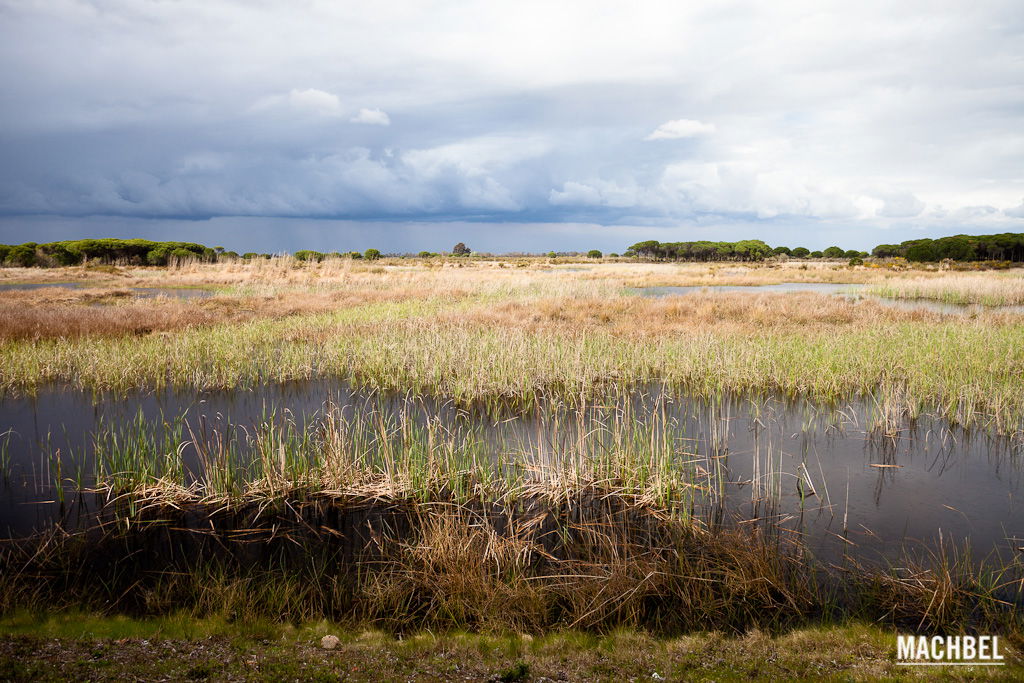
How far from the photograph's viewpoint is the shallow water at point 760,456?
6422mm

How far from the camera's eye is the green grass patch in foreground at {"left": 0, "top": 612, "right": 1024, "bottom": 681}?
11.6 ft

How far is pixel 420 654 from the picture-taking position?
3.86m

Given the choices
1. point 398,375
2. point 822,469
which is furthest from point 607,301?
point 822,469

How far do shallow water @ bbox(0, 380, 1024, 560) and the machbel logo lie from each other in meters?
1.53

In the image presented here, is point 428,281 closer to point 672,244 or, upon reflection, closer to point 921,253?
point 921,253

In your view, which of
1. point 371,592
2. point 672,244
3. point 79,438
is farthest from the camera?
point 672,244

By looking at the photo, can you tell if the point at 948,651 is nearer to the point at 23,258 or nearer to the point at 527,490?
the point at 527,490

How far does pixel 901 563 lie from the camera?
5.52 m

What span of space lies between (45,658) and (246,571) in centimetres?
207

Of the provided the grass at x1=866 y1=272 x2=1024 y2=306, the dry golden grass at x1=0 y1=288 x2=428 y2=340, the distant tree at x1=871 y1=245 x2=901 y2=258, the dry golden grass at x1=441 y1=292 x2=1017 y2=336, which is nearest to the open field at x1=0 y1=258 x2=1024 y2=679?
the dry golden grass at x1=0 y1=288 x2=428 y2=340

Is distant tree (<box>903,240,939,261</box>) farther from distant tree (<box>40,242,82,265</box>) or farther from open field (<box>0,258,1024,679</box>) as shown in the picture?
distant tree (<box>40,242,82,265</box>)

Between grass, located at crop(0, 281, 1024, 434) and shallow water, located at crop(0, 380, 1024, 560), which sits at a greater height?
grass, located at crop(0, 281, 1024, 434)

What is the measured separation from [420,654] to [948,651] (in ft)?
13.1

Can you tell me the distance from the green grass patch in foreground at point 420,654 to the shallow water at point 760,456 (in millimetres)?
2166
